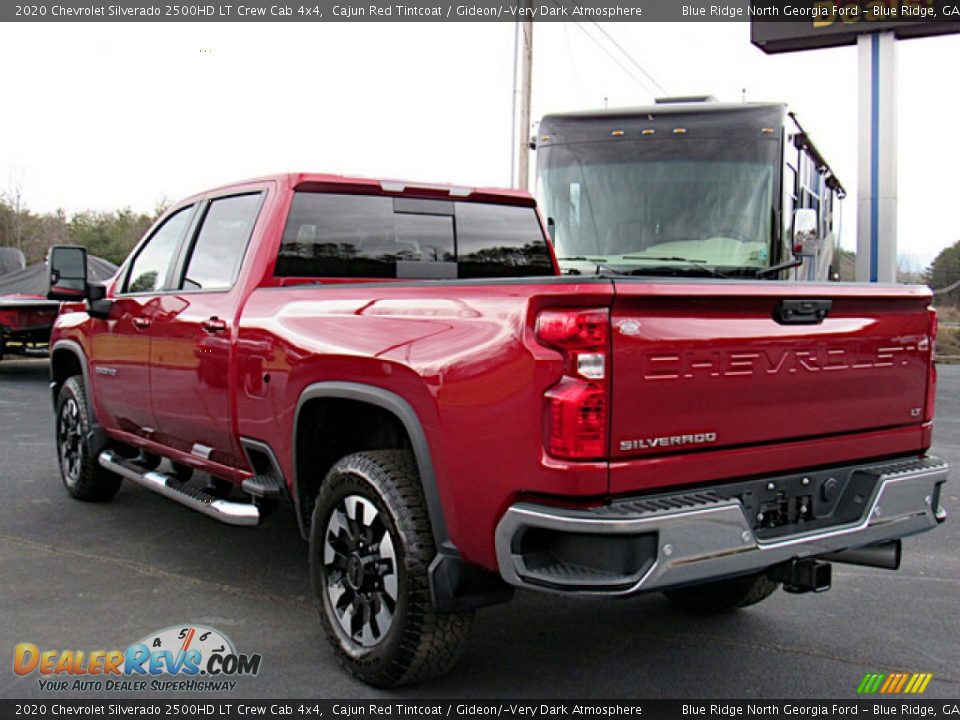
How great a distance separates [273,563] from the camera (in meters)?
5.43

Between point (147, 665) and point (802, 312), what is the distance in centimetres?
290

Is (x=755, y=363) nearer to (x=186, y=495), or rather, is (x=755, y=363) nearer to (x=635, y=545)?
(x=635, y=545)

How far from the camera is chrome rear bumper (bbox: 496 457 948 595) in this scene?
9.86 feet

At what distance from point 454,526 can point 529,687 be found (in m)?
0.84

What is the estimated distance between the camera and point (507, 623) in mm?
4547

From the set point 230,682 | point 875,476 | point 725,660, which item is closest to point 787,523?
point 875,476

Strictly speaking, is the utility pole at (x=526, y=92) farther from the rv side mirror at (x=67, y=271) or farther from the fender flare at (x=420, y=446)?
the fender flare at (x=420, y=446)

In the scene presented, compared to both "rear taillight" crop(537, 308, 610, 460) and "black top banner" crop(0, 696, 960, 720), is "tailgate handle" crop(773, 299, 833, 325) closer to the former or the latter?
"rear taillight" crop(537, 308, 610, 460)

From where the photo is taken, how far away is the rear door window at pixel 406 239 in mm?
4961

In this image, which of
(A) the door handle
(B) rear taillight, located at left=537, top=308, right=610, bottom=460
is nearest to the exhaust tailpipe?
(B) rear taillight, located at left=537, top=308, right=610, bottom=460

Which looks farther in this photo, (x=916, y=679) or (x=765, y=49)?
(x=765, y=49)

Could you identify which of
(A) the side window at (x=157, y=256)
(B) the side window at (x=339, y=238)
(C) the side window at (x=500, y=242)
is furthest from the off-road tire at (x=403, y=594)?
(A) the side window at (x=157, y=256)

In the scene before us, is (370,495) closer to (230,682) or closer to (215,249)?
(230,682)

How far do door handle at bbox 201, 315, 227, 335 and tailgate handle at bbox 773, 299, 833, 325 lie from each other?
105 inches
